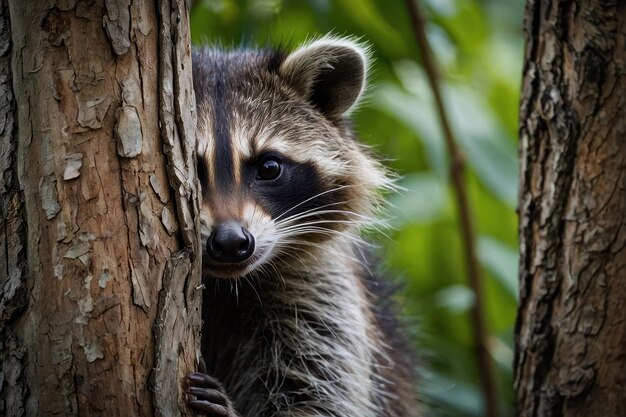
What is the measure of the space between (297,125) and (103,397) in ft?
6.50

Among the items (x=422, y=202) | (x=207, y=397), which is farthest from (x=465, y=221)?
(x=207, y=397)

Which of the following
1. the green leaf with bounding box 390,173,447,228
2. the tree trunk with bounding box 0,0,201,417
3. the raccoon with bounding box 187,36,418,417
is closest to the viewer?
the tree trunk with bounding box 0,0,201,417

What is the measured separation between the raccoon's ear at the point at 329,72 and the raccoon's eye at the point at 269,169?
584 mm

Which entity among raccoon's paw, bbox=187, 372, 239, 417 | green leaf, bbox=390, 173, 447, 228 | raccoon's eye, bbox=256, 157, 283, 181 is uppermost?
raccoon's eye, bbox=256, 157, 283, 181

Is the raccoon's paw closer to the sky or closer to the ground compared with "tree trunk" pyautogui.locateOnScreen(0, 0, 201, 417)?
closer to the ground

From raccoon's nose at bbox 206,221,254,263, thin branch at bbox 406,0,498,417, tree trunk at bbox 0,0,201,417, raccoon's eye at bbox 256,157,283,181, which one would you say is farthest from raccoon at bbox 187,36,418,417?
tree trunk at bbox 0,0,201,417

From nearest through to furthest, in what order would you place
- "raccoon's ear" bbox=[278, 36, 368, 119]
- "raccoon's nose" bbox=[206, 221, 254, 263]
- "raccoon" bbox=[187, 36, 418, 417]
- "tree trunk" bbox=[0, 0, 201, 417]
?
"tree trunk" bbox=[0, 0, 201, 417] → "raccoon's nose" bbox=[206, 221, 254, 263] → "raccoon" bbox=[187, 36, 418, 417] → "raccoon's ear" bbox=[278, 36, 368, 119]

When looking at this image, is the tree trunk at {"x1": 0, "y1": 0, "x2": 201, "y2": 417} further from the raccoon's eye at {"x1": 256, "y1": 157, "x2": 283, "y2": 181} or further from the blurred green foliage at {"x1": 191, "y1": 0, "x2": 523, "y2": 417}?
the blurred green foliage at {"x1": 191, "y1": 0, "x2": 523, "y2": 417}

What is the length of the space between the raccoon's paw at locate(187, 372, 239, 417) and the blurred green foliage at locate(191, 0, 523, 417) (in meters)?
2.01

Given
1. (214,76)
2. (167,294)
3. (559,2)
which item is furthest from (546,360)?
(214,76)

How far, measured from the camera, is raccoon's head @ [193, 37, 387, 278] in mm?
3643

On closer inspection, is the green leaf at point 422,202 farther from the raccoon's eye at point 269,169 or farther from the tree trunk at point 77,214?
the tree trunk at point 77,214

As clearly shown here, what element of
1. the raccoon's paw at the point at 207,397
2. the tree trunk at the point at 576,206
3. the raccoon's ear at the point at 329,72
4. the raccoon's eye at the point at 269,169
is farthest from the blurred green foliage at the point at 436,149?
the raccoon's paw at the point at 207,397

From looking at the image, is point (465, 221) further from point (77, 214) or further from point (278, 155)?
point (77, 214)
